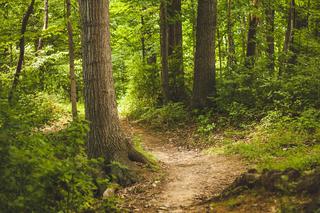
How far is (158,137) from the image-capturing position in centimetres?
1370

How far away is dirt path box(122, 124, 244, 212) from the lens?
655 cm

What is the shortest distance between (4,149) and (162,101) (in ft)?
44.2

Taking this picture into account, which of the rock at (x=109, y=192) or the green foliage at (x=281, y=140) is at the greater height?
the green foliage at (x=281, y=140)

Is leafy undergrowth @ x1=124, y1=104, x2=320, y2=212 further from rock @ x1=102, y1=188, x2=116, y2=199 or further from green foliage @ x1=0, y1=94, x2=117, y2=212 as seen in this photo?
green foliage @ x1=0, y1=94, x2=117, y2=212

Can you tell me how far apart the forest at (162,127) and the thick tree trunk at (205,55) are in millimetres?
37

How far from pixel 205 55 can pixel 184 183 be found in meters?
7.04

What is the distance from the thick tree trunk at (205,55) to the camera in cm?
1373

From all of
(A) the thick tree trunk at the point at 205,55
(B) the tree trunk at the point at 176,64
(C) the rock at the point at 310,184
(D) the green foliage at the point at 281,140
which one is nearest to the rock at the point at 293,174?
(C) the rock at the point at 310,184

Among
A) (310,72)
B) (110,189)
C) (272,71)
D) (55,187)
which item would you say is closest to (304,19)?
(272,71)

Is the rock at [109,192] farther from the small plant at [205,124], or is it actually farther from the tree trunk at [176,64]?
the tree trunk at [176,64]

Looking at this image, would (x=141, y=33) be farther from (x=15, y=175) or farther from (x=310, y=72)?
(x=15, y=175)

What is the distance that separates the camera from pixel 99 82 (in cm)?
774

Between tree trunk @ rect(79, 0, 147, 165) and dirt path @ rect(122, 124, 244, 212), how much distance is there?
1.03 m

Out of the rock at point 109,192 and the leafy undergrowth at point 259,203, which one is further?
the rock at point 109,192
